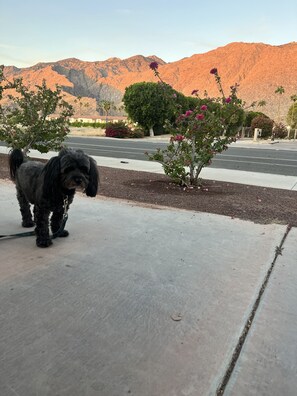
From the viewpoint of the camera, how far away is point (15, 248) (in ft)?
13.0

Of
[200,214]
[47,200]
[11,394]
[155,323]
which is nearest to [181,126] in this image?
[200,214]

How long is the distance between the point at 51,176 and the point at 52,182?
0.20ft

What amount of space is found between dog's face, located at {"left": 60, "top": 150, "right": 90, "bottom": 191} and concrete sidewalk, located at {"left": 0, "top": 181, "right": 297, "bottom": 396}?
74 cm

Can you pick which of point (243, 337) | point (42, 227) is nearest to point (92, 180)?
point (42, 227)

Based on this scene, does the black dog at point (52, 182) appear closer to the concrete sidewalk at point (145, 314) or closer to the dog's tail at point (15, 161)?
the dog's tail at point (15, 161)

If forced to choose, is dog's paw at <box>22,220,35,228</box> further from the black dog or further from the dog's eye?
the dog's eye

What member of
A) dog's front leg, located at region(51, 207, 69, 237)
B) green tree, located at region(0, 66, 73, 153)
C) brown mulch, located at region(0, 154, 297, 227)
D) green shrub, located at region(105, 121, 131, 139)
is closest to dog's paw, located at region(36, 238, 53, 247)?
dog's front leg, located at region(51, 207, 69, 237)

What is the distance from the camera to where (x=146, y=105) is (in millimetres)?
42312

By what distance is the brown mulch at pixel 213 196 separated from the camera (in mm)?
6043

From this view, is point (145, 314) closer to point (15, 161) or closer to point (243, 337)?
point (243, 337)

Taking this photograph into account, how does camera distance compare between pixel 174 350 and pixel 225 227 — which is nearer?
pixel 174 350

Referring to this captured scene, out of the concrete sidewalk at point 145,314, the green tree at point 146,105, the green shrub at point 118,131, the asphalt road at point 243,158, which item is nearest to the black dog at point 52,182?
the concrete sidewalk at point 145,314

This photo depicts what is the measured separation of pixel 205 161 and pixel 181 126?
35.9 inches

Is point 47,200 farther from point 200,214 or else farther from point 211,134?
point 211,134
